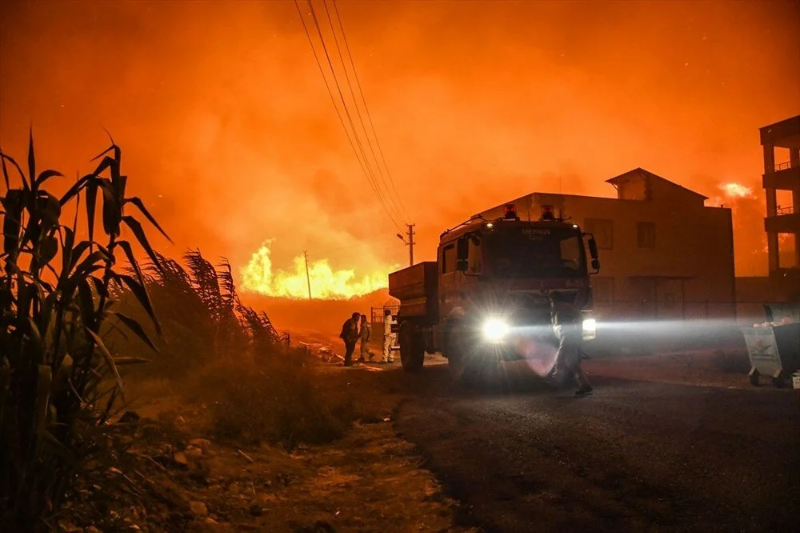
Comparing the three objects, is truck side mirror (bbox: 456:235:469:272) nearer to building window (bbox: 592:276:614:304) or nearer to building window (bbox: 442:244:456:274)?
building window (bbox: 442:244:456:274)

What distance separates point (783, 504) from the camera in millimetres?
3641

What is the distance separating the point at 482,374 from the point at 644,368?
19.0 ft

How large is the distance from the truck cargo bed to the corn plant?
992 cm

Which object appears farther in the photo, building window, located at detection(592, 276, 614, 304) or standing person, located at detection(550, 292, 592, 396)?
building window, located at detection(592, 276, 614, 304)

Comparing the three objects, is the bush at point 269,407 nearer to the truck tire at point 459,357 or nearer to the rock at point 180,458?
the rock at point 180,458

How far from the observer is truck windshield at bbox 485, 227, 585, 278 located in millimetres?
9547

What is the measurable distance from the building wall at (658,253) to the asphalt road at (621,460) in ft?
70.2

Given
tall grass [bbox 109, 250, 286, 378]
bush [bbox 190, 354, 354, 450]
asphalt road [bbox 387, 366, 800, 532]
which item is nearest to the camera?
asphalt road [bbox 387, 366, 800, 532]

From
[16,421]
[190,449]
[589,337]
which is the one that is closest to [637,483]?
[190,449]

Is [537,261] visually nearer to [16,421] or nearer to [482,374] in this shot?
[482,374]

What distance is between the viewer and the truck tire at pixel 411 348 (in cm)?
1390

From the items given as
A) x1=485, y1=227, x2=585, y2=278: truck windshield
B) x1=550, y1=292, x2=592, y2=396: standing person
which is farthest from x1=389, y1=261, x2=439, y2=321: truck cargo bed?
x1=550, y1=292, x2=592, y2=396: standing person

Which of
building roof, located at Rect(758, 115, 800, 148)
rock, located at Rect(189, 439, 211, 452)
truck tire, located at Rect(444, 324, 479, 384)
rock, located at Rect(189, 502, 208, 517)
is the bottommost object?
rock, located at Rect(189, 502, 208, 517)

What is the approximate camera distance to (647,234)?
3188cm
